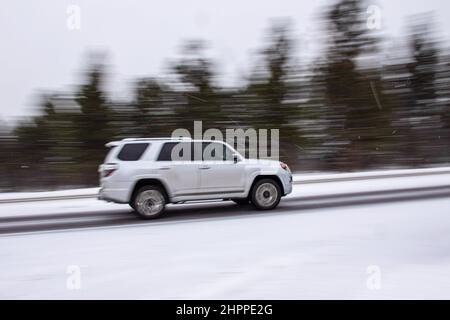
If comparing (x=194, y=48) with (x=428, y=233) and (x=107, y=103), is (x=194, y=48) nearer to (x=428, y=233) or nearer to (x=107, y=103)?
(x=107, y=103)

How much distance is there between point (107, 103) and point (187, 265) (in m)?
15.8

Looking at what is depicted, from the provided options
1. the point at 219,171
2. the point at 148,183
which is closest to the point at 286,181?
the point at 219,171

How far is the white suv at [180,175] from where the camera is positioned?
8562 mm

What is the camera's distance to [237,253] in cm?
609

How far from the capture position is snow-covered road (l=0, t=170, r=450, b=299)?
4.67 meters

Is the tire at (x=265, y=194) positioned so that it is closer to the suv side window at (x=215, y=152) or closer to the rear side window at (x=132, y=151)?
the suv side window at (x=215, y=152)

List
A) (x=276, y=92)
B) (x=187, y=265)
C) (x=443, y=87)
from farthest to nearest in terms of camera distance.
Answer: (x=443, y=87) → (x=276, y=92) → (x=187, y=265)

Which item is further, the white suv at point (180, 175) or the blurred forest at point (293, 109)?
the blurred forest at point (293, 109)

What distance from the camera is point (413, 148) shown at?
23.3 m

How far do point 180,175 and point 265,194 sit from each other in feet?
7.30

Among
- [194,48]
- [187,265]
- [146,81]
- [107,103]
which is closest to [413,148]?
[194,48]

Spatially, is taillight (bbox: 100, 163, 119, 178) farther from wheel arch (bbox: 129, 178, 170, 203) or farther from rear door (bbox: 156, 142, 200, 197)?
rear door (bbox: 156, 142, 200, 197)

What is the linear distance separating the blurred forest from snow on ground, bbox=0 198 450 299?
11721mm

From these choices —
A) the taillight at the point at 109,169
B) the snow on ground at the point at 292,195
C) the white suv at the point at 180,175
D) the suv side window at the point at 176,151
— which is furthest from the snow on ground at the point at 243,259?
the snow on ground at the point at 292,195
